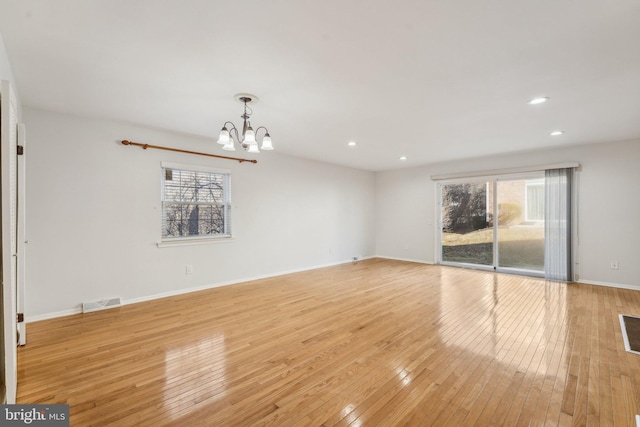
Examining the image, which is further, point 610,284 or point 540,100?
point 610,284

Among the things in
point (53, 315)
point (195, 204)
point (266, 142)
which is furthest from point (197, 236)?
point (266, 142)

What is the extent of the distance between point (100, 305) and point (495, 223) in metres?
7.03

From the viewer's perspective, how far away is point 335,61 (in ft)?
7.30

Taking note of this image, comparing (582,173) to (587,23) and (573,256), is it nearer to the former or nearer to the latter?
(573,256)

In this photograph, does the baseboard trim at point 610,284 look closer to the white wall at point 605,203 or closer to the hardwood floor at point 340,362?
the white wall at point 605,203

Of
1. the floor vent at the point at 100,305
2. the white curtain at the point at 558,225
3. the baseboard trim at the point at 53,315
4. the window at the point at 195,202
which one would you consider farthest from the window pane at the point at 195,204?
the white curtain at the point at 558,225

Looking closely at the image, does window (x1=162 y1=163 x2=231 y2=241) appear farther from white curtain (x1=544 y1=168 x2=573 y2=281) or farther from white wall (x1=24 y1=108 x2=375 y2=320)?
white curtain (x1=544 y1=168 x2=573 y2=281)

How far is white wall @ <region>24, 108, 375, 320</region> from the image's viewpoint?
330 cm

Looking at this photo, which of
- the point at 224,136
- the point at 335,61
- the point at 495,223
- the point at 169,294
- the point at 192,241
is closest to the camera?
the point at 335,61

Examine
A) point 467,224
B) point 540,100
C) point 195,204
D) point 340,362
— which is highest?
point 540,100

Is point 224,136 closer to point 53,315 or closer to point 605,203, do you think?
point 53,315

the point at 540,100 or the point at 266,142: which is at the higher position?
the point at 540,100

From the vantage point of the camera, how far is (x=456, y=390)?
1.96 meters

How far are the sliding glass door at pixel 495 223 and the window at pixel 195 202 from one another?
5.01m
